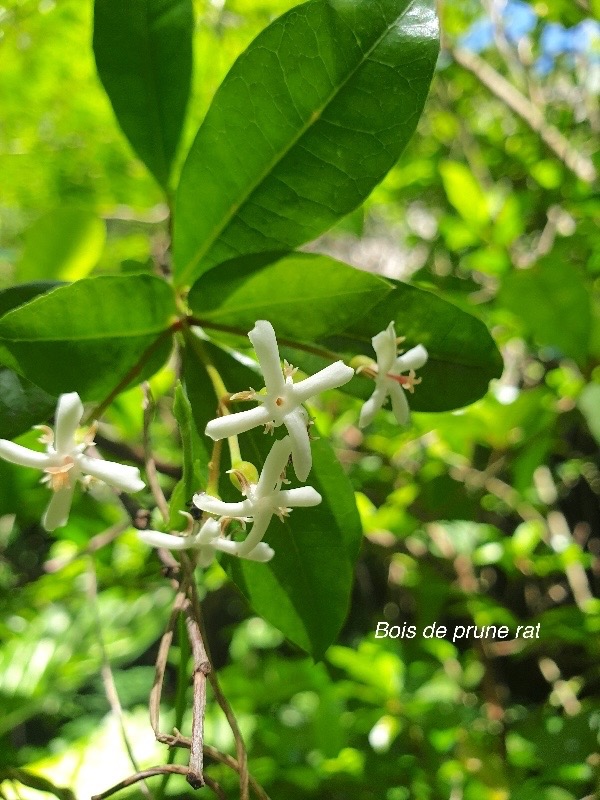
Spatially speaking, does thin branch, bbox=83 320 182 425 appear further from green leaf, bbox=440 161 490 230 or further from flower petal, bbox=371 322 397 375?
green leaf, bbox=440 161 490 230

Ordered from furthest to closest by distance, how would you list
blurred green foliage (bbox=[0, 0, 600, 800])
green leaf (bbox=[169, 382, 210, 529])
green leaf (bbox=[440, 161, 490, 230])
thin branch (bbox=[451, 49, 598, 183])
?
thin branch (bbox=[451, 49, 598, 183]), green leaf (bbox=[440, 161, 490, 230]), blurred green foliage (bbox=[0, 0, 600, 800]), green leaf (bbox=[169, 382, 210, 529])

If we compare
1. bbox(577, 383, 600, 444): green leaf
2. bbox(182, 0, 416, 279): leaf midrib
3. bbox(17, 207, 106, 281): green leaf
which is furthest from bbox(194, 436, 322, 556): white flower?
bbox(17, 207, 106, 281): green leaf

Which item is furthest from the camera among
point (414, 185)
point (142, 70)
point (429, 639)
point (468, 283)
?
point (414, 185)

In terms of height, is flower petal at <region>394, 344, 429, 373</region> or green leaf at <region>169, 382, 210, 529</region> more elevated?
flower petal at <region>394, 344, 429, 373</region>

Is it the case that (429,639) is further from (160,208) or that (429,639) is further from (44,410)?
(160,208)

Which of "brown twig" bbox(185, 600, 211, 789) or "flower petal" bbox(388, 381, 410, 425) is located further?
"flower petal" bbox(388, 381, 410, 425)

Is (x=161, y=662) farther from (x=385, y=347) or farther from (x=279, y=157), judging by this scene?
(x=279, y=157)

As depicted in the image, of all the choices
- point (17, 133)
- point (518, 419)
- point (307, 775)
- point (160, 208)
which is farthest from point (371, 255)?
point (307, 775)
